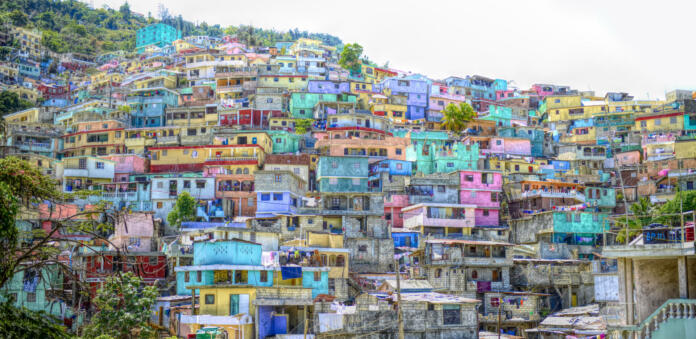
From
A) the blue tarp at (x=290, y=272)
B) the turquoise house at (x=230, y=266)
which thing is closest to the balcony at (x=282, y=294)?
the turquoise house at (x=230, y=266)

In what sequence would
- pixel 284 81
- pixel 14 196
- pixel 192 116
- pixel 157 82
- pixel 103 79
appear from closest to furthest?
1. pixel 14 196
2. pixel 192 116
3. pixel 284 81
4. pixel 157 82
5. pixel 103 79

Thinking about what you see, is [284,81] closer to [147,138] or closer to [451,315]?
[147,138]

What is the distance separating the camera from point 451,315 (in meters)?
32.8

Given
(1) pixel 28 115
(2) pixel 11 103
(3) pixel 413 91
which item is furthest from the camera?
(2) pixel 11 103

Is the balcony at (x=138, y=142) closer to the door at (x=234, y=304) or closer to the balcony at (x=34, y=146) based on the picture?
the balcony at (x=34, y=146)

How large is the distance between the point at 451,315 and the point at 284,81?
1801 inches

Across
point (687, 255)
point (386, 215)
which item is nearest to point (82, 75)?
point (386, 215)

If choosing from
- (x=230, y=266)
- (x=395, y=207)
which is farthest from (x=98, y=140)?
(x=230, y=266)

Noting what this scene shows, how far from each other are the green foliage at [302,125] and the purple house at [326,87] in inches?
234

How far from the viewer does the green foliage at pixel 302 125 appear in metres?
62.7

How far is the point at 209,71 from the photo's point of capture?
274 feet

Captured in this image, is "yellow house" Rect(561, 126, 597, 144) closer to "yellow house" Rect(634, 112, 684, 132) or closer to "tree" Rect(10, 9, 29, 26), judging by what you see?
"yellow house" Rect(634, 112, 684, 132)

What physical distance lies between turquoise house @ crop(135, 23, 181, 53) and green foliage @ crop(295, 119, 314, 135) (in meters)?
72.0

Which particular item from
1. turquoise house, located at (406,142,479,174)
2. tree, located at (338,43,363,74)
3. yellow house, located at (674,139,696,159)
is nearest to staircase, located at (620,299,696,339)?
turquoise house, located at (406,142,479,174)
